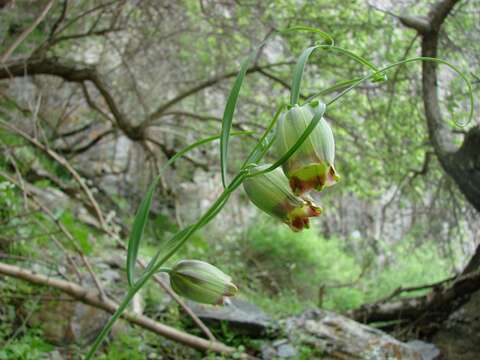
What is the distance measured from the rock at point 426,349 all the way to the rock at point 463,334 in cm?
4

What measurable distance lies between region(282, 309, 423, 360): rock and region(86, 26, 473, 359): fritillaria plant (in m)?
1.60

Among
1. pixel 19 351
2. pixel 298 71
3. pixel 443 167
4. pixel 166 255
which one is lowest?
pixel 19 351

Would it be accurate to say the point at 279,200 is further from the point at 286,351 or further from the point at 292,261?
the point at 292,261

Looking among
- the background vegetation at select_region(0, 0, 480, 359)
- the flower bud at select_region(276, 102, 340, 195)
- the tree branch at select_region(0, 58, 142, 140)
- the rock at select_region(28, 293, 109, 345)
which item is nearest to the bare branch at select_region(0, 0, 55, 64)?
the background vegetation at select_region(0, 0, 480, 359)

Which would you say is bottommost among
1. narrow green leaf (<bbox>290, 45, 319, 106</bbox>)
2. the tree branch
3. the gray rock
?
the gray rock

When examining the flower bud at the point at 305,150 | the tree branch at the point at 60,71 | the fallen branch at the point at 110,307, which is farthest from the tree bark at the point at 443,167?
the flower bud at the point at 305,150

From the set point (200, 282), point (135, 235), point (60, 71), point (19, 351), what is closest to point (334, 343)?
point (19, 351)

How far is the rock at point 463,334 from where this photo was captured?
2.35 meters

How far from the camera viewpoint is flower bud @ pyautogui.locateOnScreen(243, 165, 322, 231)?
0.76 metres

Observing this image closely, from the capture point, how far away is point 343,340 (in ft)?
7.67

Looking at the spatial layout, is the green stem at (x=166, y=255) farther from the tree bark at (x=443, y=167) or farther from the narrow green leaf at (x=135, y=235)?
the tree bark at (x=443, y=167)

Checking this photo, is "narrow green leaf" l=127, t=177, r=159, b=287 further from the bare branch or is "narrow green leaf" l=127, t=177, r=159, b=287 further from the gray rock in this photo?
the bare branch

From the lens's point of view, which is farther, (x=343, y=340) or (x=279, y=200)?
(x=343, y=340)

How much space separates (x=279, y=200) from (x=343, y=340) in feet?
5.75
